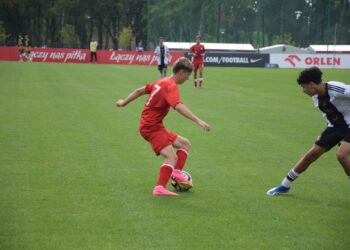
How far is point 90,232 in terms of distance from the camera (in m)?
6.00

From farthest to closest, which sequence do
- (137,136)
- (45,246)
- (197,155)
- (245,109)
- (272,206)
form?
1. (245,109)
2. (137,136)
3. (197,155)
4. (272,206)
5. (45,246)

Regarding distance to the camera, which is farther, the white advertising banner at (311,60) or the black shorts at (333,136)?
the white advertising banner at (311,60)

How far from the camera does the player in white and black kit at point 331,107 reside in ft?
23.5

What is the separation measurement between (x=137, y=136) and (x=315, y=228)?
6.62 metres

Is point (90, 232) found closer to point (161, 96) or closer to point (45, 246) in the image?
point (45, 246)

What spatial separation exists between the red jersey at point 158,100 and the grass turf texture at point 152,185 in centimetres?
83

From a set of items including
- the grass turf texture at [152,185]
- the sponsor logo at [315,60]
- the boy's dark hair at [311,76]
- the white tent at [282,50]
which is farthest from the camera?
the white tent at [282,50]

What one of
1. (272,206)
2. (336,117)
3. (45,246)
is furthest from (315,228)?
(45,246)

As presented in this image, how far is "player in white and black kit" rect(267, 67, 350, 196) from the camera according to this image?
7.15 metres

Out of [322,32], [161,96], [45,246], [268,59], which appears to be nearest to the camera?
[45,246]

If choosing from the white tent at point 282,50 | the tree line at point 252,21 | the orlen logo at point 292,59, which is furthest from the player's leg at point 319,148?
the tree line at point 252,21

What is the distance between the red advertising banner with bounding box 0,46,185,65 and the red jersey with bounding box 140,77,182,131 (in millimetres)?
43357

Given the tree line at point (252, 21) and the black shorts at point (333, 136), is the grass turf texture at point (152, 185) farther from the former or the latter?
the tree line at point (252, 21)

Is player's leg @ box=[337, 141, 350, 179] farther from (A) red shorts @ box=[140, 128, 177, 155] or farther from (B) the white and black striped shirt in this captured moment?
(A) red shorts @ box=[140, 128, 177, 155]
